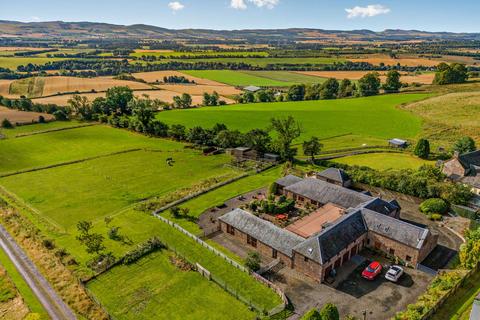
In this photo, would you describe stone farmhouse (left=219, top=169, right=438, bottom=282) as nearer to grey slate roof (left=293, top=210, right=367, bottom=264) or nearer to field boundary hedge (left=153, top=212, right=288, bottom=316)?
grey slate roof (left=293, top=210, right=367, bottom=264)

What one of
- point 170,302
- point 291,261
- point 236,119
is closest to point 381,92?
point 236,119

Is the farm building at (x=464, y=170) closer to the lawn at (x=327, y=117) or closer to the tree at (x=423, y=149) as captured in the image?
the tree at (x=423, y=149)

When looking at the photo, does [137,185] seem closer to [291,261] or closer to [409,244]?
[291,261]

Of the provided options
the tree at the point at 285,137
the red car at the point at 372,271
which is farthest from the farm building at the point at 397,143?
the red car at the point at 372,271

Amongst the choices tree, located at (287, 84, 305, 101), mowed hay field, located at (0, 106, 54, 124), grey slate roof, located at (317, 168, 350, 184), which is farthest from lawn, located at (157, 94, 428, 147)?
mowed hay field, located at (0, 106, 54, 124)

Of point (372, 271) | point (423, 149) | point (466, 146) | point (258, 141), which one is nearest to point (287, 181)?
point (258, 141)

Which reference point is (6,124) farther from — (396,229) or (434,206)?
(434,206)

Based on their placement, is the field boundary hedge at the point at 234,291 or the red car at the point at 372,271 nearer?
the field boundary hedge at the point at 234,291
